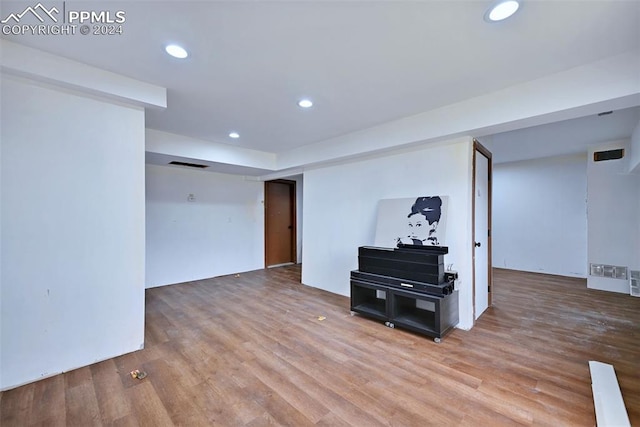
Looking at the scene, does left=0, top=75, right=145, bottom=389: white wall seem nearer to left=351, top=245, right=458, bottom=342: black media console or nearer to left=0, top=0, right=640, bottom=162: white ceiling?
left=0, top=0, right=640, bottom=162: white ceiling

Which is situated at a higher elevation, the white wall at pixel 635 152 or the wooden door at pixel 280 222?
the white wall at pixel 635 152

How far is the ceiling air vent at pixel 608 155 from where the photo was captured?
4.37 meters

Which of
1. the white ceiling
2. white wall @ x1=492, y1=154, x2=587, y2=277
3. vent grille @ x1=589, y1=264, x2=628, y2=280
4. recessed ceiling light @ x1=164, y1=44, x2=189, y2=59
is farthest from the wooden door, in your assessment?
vent grille @ x1=589, y1=264, x2=628, y2=280

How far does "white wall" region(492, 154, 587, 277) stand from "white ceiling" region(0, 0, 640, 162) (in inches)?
184

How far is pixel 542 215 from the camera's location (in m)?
5.75

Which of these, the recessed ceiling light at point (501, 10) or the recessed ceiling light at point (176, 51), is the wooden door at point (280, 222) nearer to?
the recessed ceiling light at point (176, 51)

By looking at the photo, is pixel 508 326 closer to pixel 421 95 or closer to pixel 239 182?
pixel 421 95

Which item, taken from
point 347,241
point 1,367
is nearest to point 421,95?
point 347,241

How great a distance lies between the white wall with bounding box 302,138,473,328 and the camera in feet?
10.1

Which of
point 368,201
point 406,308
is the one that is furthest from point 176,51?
point 406,308

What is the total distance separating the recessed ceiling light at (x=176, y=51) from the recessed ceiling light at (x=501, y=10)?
2072 mm

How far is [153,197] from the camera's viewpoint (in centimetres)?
479

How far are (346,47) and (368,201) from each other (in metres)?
2.48

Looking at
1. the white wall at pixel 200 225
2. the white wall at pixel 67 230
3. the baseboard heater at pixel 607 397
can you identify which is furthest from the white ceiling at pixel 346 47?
the white wall at pixel 200 225
